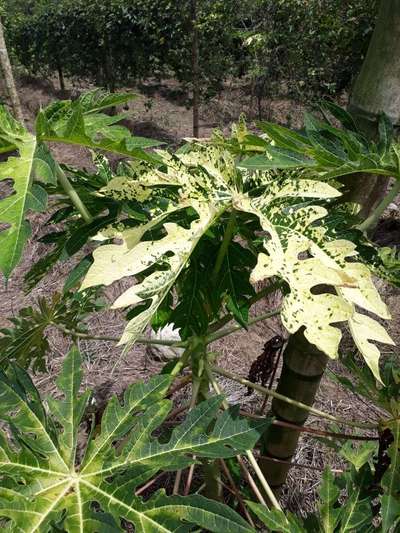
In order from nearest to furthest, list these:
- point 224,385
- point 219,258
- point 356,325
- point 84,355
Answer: point 356,325
point 219,258
point 224,385
point 84,355

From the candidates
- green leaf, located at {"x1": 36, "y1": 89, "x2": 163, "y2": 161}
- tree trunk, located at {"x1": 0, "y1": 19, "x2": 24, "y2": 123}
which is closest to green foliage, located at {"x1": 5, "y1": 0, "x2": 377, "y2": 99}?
tree trunk, located at {"x1": 0, "y1": 19, "x2": 24, "y2": 123}

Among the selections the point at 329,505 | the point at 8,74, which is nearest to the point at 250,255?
the point at 329,505

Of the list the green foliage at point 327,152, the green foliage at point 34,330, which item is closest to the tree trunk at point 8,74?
the green foliage at point 34,330

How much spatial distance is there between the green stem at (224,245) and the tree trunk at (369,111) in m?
0.20

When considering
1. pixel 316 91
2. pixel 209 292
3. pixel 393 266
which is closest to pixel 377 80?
pixel 393 266

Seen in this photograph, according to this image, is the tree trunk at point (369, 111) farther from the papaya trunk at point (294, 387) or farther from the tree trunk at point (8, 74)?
the tree trunk at point (8, 74)

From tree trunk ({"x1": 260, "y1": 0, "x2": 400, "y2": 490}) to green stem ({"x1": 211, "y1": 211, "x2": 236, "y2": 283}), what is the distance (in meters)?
0.20

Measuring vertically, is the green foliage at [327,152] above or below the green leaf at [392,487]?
above

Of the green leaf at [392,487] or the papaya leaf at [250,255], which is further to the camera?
the green leaf at [392,487]

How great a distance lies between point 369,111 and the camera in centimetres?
67

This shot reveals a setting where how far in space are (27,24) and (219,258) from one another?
34.9ft

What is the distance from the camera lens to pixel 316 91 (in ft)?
18.7

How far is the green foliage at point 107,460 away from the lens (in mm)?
568

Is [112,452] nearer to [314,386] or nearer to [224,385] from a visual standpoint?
[314,386]
